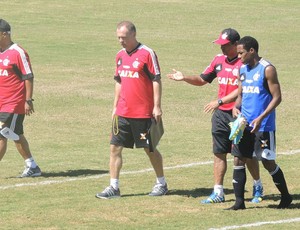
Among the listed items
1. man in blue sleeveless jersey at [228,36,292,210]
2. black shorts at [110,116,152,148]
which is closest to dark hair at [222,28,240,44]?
man in blue sleeveless jersey at [228,36,292,210]

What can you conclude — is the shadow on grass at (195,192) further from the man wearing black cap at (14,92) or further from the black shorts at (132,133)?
the man wearing black cap at (14,92)

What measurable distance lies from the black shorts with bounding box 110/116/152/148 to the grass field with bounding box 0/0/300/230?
729 mm

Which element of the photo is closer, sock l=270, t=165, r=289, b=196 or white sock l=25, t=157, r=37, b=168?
sock l=270, t=165, r=289, b=196

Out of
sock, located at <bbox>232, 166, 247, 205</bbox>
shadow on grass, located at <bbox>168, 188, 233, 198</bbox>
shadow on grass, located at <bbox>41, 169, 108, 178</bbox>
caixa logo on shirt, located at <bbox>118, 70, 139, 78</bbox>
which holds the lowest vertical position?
shadow on grass, located at <bbox>41, 169, 108, 178</bbox>

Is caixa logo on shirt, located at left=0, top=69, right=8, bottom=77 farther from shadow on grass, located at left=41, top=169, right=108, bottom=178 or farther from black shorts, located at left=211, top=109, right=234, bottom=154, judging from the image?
black shorts, located at left=211, top=109, right=234, bottom=154

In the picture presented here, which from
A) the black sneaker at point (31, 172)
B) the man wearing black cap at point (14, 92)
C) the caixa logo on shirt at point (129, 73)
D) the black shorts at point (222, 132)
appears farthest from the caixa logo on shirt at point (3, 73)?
the black shorts at point (222, 132)

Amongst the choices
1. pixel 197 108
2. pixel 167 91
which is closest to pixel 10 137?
pixel 197 108

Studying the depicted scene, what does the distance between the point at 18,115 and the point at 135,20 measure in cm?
2477

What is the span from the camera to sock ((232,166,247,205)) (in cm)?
1365

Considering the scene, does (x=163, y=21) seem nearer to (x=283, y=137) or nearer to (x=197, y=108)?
(x=197, y=108)

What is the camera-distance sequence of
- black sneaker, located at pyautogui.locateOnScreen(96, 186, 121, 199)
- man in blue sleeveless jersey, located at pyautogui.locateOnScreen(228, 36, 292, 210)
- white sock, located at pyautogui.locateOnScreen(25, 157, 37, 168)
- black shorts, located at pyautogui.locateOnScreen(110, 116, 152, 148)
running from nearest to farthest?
man in blue sleeveless jersey, located at pyautogui.locateOnScreen(228, 36, 292, 210)
black sneaker, located at pyautogui.locateOnScreen(96, 186, 121, 199)
black shorts, located at pyautogui.locateOnScreen(110, 116, 152, 148)
white sock, located at pyautogui.locateOnScreen(25, 157, 37, 168)

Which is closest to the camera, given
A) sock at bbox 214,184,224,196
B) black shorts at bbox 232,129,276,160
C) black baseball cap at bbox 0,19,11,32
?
black shorts at bbox 232,129,276,160

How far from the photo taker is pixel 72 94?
2559cm

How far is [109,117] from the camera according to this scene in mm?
22719
